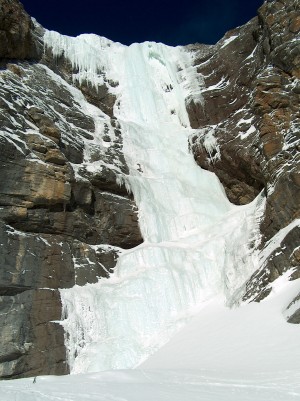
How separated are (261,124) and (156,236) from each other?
7.43 meters

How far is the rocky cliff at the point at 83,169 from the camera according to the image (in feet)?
52.7

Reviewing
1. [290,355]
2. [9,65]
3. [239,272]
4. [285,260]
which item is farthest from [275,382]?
[9,65]

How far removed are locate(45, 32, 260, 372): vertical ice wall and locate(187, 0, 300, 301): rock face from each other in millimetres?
1098

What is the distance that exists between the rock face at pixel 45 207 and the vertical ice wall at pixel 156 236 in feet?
2.52

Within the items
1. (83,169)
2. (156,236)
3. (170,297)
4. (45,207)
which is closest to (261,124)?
(156,236)

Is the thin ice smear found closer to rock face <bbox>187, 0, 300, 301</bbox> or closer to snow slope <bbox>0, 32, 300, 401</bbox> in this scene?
snow slope <bbox>0, 32, 300, 401</bbox>

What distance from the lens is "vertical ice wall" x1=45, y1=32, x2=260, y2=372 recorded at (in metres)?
16.8

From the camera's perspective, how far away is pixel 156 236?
21797mm

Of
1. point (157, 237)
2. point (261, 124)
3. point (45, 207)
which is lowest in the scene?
point (157, 237)

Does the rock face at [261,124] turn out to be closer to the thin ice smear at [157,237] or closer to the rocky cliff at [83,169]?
the rocky cliff at [83,169]

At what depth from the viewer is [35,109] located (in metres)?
22.0

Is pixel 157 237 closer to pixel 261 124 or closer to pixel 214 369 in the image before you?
pixel 261 124

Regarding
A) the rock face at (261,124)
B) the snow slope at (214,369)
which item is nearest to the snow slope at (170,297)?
the snow slope at (214,369)

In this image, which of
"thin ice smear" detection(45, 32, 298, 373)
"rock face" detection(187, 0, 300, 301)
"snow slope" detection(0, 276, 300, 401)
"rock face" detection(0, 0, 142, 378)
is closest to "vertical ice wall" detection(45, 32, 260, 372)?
"thin ice smear" detection(45, 32, 298, 373)
